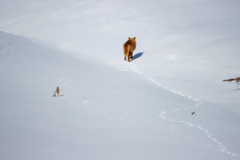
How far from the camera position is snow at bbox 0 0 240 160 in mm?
2693

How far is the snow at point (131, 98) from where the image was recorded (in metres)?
2.69

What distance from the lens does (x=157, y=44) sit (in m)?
10.3

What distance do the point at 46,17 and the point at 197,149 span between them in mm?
16154

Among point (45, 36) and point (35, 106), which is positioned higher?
point (45, 36)

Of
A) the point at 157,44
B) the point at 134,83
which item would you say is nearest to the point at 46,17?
the point at 157,44

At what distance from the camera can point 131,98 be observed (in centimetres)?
473

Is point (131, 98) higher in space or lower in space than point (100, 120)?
higher

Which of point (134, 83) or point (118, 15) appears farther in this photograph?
point (118, 15)

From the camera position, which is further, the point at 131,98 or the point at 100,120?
the point at 131,98

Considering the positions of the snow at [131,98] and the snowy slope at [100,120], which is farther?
the snow at [131,98]

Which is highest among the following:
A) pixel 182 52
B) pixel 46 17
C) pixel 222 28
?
pixel 46 17

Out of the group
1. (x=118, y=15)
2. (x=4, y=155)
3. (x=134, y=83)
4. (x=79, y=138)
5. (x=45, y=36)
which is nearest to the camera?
(x=4, y=155)

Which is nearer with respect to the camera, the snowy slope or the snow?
the snowy slope

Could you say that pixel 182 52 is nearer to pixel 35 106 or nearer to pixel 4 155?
pixel 35 106
